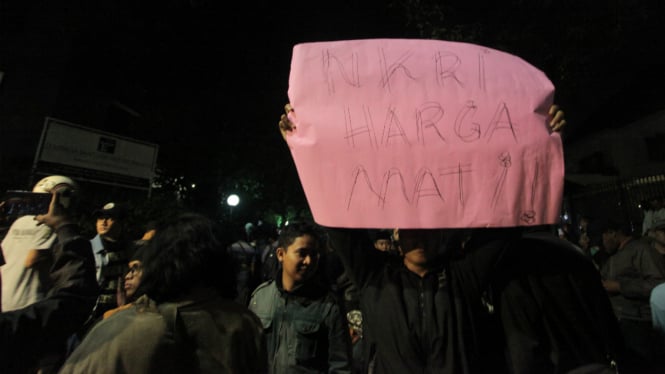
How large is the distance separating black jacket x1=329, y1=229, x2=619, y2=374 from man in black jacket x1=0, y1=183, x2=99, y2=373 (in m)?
1.53

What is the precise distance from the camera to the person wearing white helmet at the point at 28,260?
2.20 m

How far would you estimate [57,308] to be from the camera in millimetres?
1816

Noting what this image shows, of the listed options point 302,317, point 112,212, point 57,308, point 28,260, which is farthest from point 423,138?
point 112,212

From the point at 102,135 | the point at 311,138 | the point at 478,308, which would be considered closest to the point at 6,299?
the point at 311,138

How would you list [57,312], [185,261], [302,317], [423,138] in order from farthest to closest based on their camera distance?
1. [302,317]
2. [57,312]
3. [423,138]
4. [185,261]

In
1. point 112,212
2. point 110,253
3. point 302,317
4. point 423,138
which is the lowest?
point 302,317

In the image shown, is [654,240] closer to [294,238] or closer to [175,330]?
[294,238]

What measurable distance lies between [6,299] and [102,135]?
227 inches

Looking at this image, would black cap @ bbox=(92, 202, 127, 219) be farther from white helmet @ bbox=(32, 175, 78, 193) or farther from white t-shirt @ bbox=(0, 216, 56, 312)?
white helmet @ bbox=(32, 175, 78, 193)

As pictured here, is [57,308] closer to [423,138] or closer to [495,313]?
[423,138]

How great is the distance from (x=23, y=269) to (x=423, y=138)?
8.21ft

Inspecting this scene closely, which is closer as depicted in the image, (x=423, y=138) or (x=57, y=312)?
(x=423, y=138)

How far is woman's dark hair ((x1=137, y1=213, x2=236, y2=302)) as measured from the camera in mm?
1320

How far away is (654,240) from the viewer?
4.09 m
